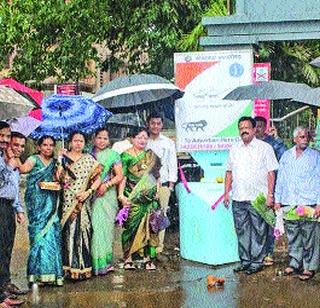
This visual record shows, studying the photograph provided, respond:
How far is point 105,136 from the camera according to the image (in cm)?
770

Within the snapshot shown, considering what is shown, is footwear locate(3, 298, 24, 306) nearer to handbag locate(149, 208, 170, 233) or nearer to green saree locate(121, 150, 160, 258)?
green saree locate(121, 150, 160, 258)

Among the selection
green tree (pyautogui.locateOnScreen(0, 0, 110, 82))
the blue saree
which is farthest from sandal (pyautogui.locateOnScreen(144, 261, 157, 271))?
green tree (pyautogui.locateOnScreen(0, 0, 110, 82))

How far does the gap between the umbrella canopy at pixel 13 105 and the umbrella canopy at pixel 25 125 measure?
1.28 ft

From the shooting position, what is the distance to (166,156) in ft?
28.4

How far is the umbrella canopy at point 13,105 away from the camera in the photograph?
6555 mm

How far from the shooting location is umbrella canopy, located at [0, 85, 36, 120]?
6.55 metres

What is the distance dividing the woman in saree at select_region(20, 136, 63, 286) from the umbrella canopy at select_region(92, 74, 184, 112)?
148 centimetres

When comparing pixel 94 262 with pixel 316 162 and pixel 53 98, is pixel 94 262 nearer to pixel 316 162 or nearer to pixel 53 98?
pixel 53 98

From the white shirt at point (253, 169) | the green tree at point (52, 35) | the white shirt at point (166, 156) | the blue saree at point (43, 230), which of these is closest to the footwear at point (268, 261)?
the white shirt at point (253, 169)

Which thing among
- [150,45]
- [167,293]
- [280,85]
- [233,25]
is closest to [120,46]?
[150,45]

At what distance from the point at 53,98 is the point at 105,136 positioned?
2.11 feet

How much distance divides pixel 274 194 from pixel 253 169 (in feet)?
1.09

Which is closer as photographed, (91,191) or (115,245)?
(91,191)

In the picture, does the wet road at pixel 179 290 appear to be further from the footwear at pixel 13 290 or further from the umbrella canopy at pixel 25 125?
the umbrella canopy at pixel 25 125
